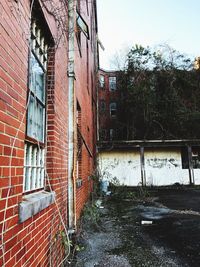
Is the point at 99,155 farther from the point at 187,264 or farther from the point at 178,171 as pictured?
the point at 187,264

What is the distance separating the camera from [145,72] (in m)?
26.0

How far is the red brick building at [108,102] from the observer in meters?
31.0

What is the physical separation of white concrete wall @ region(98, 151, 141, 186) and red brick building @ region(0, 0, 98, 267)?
13715mm

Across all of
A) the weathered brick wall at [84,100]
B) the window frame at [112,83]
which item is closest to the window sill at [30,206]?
the weathered brick wall at [84,100]

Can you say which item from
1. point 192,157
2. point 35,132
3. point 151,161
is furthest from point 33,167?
point 192,157

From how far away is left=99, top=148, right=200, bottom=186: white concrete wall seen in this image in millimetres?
Result: 17828

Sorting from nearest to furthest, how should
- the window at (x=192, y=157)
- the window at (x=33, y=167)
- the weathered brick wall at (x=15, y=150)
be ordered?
the weathered brick wall at (x=15, y=150) → the window at (x=33, y=167) → the window at (x=192, y=157)

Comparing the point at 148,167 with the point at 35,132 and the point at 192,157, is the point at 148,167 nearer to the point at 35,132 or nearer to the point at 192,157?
the point at 192,157

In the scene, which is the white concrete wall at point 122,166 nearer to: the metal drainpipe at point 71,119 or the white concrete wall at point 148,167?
the white concrete wall at point 148,167

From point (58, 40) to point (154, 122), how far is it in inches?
848

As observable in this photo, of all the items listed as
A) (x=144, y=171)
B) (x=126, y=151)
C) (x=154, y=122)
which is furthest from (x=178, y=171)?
(x=154, y=122)

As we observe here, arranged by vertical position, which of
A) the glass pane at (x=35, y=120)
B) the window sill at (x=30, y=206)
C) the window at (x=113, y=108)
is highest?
the window at (x=113, y=108)

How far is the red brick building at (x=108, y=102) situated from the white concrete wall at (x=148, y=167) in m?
12.2

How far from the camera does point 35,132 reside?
288 centimetres
